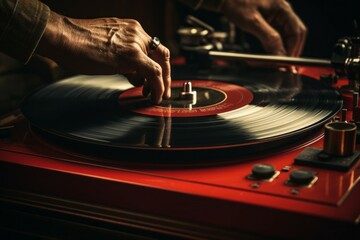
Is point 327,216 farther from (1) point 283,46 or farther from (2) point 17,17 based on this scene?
(1) point 283,46

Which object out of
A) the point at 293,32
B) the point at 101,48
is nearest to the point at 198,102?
the point at 101,48

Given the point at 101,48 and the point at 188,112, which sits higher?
the point at 101,48

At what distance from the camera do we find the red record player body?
0.70 metres

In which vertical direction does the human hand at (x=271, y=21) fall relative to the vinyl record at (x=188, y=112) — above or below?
above

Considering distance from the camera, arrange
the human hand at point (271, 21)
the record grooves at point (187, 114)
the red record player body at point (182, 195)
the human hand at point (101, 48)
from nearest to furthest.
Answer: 1. the red record player body at point (182, 195)
2. the record grooves at point (187, 114)
3. the human hand at point (101, 48)
4. the human hand at point (271, 21)

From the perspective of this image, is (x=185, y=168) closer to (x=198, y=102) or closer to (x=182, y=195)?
(x=182, y=195)

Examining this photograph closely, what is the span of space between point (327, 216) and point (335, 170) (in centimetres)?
15

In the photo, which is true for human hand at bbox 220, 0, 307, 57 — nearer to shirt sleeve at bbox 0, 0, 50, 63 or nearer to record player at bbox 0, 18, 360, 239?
record player at bbox 0, 18, 360, 239

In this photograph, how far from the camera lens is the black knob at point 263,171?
0.78 meters

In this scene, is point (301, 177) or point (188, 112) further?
point (188, 112)

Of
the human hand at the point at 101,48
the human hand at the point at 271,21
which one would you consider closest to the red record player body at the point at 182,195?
the human hand at the point at 101,48

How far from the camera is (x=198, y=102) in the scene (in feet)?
3.68

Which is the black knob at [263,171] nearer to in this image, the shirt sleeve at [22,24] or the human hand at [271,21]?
the shirt sleeve at [22,24]

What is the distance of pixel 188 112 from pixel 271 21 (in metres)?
0.70
